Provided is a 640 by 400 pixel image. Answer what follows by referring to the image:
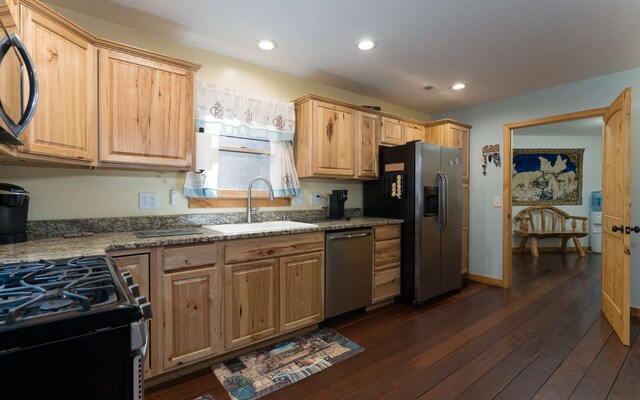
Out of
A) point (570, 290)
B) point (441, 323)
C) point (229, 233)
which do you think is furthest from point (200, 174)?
point (570, 290)

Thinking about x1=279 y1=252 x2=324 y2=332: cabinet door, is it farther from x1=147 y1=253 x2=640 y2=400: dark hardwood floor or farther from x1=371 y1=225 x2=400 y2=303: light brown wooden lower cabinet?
x1=371 y1=225 x2=400 y2=303: light brown wooden lower cabinet

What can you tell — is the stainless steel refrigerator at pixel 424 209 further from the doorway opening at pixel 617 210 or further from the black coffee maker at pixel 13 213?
the black coffee maker at pixel 13 213

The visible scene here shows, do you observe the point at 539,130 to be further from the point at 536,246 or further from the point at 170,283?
the point at 170,283

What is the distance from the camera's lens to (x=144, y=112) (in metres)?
2.06

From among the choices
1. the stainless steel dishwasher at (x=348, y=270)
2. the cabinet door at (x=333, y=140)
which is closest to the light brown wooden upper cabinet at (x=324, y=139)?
the cabinet door at (x=333, y=140)

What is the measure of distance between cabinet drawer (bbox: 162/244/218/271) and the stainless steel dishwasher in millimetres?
1027

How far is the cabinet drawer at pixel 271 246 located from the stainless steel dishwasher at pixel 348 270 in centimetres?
18

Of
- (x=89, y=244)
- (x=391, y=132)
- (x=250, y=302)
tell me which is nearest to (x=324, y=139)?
(x=391, y=132)

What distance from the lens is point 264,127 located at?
9.45ft

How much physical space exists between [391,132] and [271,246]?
2.20m

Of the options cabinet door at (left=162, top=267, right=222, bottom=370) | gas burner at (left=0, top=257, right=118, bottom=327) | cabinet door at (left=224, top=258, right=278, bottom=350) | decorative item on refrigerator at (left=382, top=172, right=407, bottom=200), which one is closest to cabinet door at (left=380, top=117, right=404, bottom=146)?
decorative item on refrigerator at (left=382, top=172, right=407, bottom=200)

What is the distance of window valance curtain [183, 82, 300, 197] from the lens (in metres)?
2.49

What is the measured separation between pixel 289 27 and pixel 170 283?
6.52 feet

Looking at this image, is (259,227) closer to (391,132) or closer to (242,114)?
(242,114)
